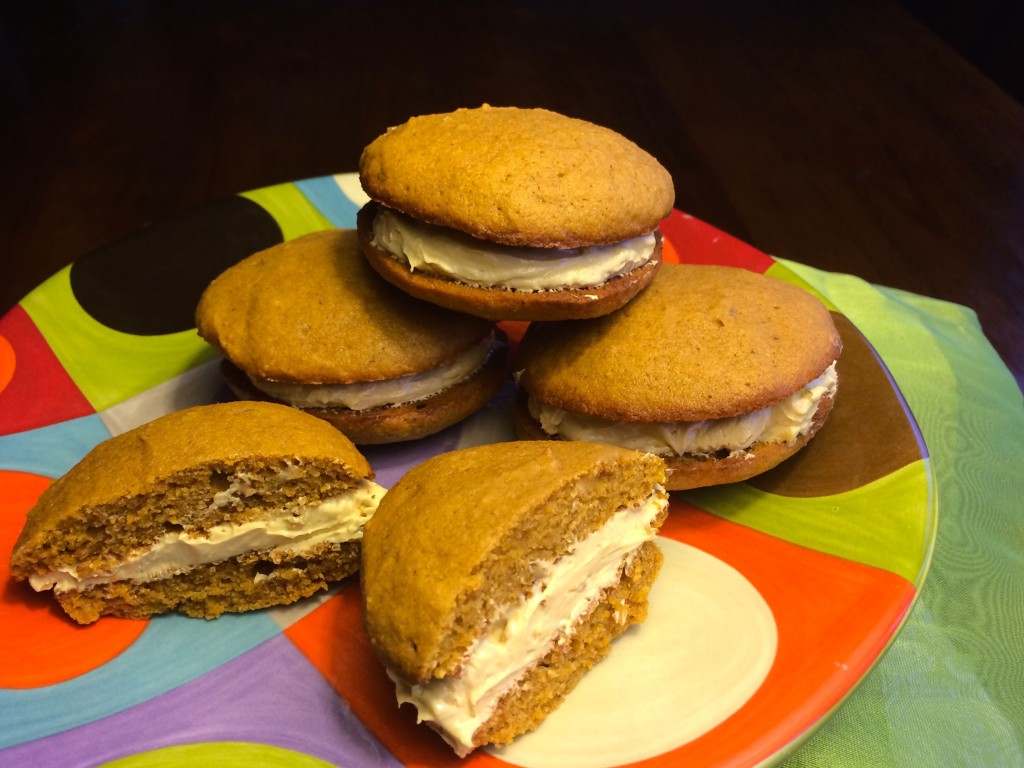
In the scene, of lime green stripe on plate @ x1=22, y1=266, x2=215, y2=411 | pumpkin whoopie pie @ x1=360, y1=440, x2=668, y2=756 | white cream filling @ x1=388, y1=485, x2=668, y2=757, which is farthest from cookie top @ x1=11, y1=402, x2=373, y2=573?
lime green stripe on plate @ x1=22, y1=266, x2=215, y2=411

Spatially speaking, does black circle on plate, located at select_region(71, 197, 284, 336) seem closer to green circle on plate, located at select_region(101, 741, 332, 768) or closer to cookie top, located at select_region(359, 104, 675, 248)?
cookie top, located at select_region(359, 104, 675, 248)

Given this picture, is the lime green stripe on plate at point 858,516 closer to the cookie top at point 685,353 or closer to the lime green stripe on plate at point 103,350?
the cookie top at point 685,353

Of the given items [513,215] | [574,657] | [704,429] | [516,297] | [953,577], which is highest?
[513,215]

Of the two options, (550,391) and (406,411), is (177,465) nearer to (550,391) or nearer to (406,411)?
(406,411)

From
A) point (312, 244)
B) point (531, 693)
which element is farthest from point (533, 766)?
point (312, 244)

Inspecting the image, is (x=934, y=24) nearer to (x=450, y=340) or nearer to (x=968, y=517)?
(x=968, y=517)

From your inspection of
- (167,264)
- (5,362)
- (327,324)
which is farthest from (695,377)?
(5,362)
